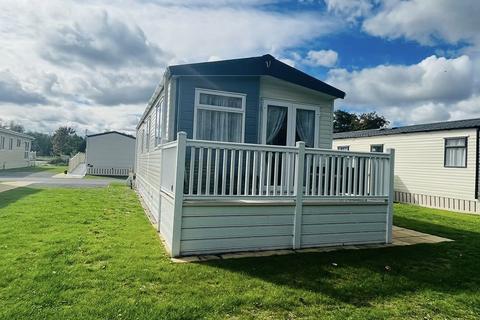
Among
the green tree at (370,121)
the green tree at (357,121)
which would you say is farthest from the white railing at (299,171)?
the green tree at (370,121)

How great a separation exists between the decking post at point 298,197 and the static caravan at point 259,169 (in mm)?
15

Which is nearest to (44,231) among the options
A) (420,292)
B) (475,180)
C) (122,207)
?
(122,207)

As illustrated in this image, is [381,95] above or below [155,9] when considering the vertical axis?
above

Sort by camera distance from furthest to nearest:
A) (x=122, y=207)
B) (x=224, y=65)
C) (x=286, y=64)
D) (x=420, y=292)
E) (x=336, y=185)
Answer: (x=122, y=207) → (x=286, y=64) → (x=224, y=65) → (x=336, y=185) → (x=420, y=292)

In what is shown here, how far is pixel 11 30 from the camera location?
33.7ft

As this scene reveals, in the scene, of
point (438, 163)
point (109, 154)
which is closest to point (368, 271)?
point (438, 163)

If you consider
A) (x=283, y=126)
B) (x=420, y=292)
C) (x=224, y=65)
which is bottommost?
(x=420, y=292)

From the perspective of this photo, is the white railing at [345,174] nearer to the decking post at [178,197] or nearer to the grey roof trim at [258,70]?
the decking post at [178,197]

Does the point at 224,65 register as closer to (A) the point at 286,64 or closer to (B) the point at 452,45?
(A) the point at 286,64

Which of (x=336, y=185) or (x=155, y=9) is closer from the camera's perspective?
(x=336, y=185)

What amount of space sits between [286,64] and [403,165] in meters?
10.6

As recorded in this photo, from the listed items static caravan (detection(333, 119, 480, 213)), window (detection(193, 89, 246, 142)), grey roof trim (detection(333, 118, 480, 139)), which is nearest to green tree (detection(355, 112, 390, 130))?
grey roof trim (detection(333, 118, 480, 139))

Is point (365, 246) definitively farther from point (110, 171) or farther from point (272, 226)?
point (110, 171)

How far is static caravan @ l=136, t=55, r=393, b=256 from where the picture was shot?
186 inches
